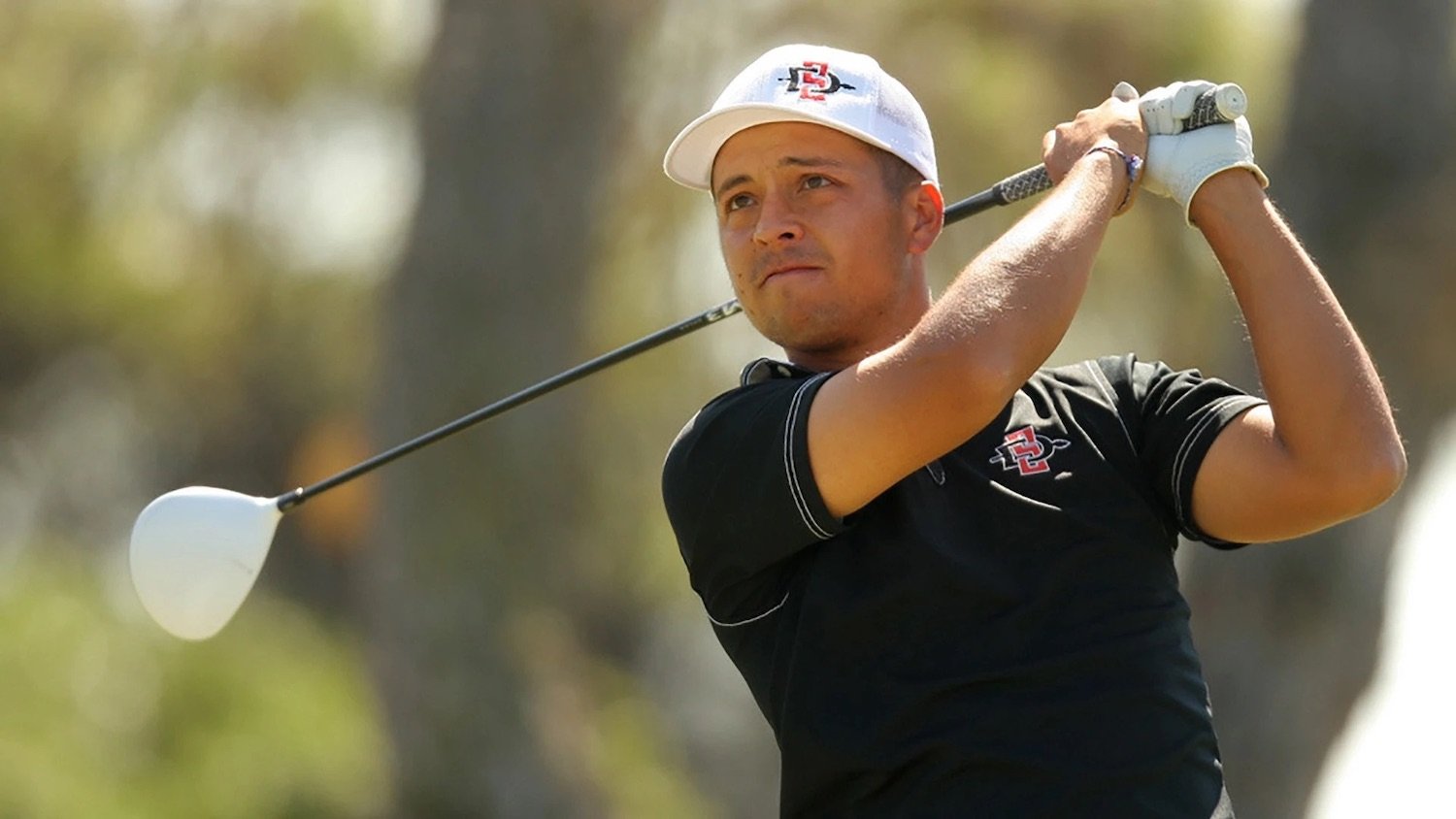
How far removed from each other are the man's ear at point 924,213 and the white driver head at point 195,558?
4.66 feet

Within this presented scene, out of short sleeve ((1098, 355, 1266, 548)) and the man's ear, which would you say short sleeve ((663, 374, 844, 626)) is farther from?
short sleeve ((1098, 355, 1266, 548))

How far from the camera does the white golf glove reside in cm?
339

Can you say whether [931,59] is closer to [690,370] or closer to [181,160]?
[690,370]

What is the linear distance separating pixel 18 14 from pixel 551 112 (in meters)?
3.61

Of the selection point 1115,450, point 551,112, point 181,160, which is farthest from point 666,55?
point 1115,450

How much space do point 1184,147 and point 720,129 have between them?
70 centimetres

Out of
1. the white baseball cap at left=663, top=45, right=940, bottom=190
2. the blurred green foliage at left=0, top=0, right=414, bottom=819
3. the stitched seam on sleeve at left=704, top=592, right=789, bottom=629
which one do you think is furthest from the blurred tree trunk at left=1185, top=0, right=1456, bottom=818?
the stitched seam on sleeve at left=704, top=592, right=789, bottom=629

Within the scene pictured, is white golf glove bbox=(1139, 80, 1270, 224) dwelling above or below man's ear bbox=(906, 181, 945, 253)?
below

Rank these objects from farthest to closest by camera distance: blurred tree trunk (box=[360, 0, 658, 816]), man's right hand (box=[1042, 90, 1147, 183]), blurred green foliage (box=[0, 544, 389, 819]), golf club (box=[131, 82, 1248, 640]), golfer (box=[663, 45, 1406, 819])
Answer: blurred green foliage (box=[0, 544, 389, 819])
blurred tree trunk (box=[360, 0, 658, 816])
golf club (box=[131, 82, 1248, 640])
man's right hand (box=[1042, 90, 1147, 183])
golfer (box=[663, 45, 1406, 819])

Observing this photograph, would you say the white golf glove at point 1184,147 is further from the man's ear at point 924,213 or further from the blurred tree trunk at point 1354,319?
the blurred tree trunk at point 1354,319

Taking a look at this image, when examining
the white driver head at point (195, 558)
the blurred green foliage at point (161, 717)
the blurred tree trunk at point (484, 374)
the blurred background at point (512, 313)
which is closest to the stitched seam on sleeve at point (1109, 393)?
the white driver head at point (195, 558)

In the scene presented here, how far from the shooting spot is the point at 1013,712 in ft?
10.4

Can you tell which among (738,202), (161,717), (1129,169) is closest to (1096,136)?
(1129,169)

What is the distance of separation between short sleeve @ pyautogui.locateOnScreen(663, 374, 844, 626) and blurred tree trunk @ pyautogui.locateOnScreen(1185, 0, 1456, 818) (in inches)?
240
